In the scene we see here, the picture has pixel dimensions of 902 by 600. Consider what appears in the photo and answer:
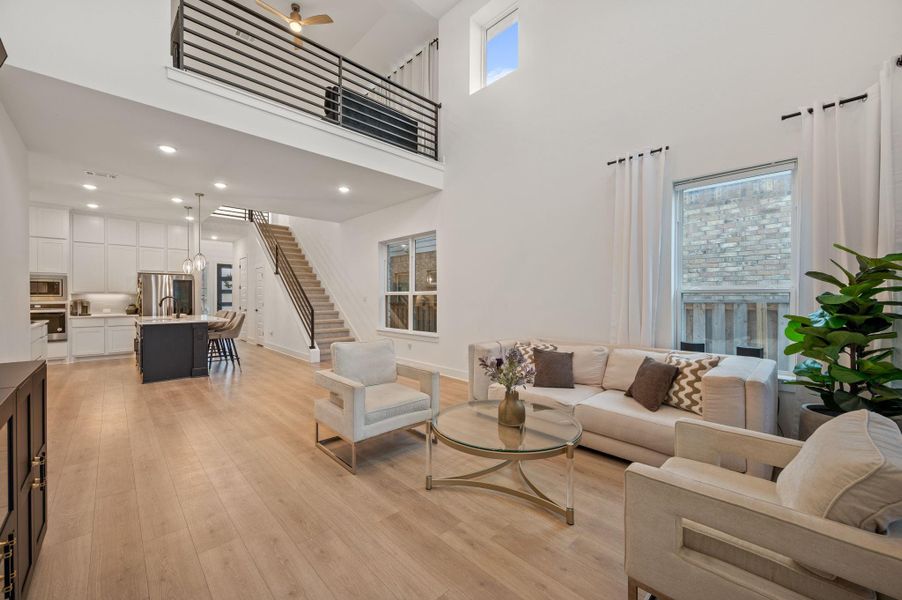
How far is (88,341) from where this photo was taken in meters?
7.16

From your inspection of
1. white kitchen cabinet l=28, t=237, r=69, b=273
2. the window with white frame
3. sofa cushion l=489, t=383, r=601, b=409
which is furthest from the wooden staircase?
sofa cushion l=489, t=383, r=601, b=409

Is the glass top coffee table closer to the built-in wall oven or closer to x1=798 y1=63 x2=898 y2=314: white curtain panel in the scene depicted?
x1=798 y1=63 x2=898 y2=314: white curtain panel

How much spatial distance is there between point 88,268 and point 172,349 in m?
3.63

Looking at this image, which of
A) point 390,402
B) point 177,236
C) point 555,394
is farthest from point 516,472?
point 177,236

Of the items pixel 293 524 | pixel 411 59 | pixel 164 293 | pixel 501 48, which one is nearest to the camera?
pixel 293 524

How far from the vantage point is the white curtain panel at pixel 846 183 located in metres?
2.54

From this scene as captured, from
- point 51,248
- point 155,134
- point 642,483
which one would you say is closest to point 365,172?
point 155,134

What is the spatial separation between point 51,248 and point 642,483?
9866 mm

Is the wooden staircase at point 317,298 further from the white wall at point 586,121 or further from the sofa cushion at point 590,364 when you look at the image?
the sofa cushion at point 590,364

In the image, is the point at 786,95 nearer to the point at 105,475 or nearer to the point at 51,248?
the point at 105,475

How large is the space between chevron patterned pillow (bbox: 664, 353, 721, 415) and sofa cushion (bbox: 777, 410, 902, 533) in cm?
149

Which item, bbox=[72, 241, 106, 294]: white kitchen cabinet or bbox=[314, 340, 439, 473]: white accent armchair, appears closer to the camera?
bbox=[314, 340, 439, 473]: white accent armchair

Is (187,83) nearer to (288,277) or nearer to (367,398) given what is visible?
(367,398)

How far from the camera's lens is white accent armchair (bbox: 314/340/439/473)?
2.76 metres
